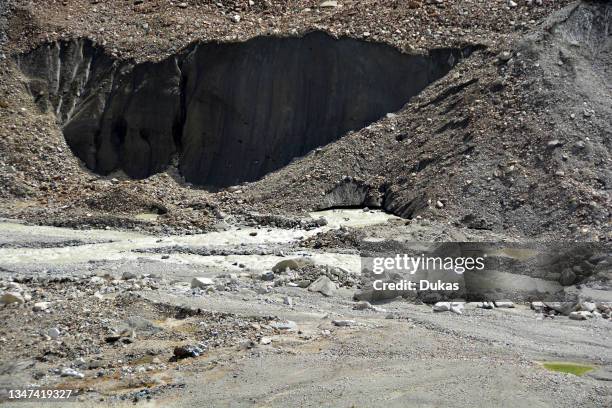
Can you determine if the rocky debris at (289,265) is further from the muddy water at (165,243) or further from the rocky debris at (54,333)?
the rocky debris at (54,333)

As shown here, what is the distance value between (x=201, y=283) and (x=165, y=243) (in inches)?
197

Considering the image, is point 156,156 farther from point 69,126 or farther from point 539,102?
point 539,102

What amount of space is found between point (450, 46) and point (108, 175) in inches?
373

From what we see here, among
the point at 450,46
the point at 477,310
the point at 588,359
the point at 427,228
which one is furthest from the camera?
the point at 450,46

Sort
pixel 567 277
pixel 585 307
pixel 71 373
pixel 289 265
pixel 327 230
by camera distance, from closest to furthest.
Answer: pixel 71 373 < pixel 585 307 < pixel 567 277 < pixel 289 265 < pixel 327 230

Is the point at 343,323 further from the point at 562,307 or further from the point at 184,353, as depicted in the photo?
the point at 562,307

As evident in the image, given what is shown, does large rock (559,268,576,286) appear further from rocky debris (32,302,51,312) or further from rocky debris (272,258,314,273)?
rocky debris (32,302,51,312)

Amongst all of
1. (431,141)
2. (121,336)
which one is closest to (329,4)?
(431,141)

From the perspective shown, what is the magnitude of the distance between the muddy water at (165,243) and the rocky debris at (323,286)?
157 centimetres

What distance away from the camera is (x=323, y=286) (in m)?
17.0

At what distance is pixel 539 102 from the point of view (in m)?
24.0

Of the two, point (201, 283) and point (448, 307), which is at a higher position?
point (201, 283)

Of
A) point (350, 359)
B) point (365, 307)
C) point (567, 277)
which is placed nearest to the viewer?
point (350, 359)

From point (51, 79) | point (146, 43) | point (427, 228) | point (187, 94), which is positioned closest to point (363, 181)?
point (427, 228)
